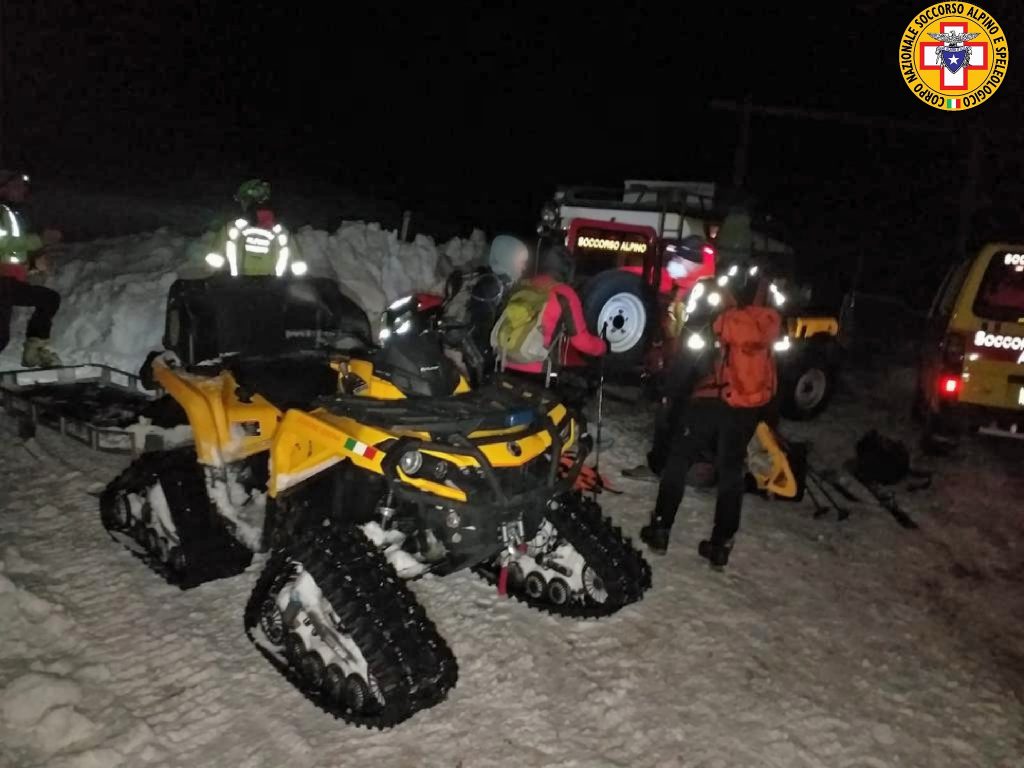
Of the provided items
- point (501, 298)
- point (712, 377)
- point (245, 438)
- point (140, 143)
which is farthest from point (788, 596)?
point (140, 143)

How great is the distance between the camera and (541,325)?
5.87m

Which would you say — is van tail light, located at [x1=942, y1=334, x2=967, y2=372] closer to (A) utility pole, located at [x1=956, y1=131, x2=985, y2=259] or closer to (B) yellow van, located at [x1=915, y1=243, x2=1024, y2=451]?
(B) yellow van, located at [x1=915, y1=243, x2=1024, y2=451]

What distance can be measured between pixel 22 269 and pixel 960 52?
16.9m

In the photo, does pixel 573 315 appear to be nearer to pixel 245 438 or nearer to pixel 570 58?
pixel 245 438

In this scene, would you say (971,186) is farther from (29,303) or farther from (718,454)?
(29,303)

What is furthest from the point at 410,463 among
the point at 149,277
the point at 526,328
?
the point at 149,277

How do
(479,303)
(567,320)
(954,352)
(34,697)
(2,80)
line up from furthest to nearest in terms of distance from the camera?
(2,80) < (954,352) < (479,303) < (567,320) < (34,697)

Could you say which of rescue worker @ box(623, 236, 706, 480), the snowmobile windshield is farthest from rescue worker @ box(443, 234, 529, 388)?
rescue worker @ box(623, 236, 706, 480)

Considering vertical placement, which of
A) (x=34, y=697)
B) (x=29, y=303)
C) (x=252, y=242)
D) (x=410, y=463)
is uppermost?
(x=252, y=242)

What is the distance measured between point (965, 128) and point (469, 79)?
23473 millimetres

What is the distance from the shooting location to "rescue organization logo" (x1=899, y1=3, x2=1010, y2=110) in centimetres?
1639

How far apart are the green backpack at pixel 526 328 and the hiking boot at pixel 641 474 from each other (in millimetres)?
1620

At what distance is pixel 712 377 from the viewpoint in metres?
5.30

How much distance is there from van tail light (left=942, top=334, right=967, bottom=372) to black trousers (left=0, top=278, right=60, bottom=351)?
7593 millimetres
